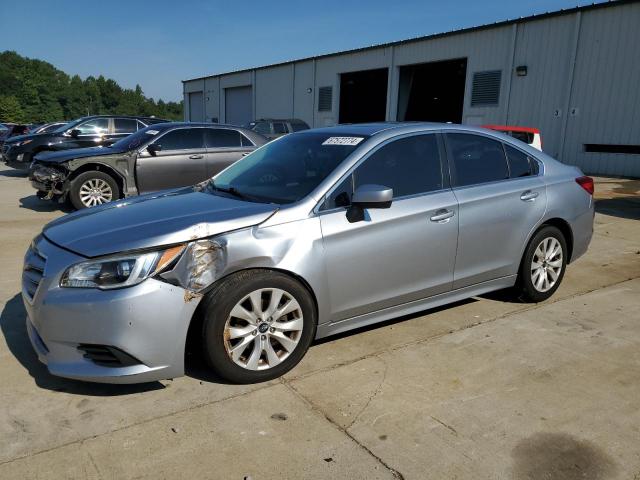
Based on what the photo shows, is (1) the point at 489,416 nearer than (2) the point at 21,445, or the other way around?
(2) the point at 21,445

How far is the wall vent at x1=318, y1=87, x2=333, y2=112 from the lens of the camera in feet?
91.5

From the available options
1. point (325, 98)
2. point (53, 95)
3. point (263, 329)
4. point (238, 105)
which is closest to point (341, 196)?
point (263, 329)

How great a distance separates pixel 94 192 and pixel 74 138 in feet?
20.8

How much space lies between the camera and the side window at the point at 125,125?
14.9 metres

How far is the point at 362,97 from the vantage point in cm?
2927

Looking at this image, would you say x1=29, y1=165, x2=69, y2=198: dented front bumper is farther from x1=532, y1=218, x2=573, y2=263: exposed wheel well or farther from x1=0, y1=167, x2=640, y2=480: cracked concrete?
x1=532, y1=218, x2=573, y2=263: exposed wheel well

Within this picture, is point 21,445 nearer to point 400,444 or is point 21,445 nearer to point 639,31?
point 400,444

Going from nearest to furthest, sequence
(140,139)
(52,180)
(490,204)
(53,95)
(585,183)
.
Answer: (490,204), (585,183), (52,180), (140,139), (53,95)

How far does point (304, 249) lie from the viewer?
127 inches

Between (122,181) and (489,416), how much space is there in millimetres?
7687

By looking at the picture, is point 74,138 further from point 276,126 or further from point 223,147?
point 276,126

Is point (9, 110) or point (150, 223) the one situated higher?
point (9, 110)

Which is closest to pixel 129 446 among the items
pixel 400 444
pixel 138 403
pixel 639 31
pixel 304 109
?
pixel 138 403

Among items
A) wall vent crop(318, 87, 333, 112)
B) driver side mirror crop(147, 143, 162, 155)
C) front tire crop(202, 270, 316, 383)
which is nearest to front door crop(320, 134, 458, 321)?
front tire crop(202, 270, 316, 383)
